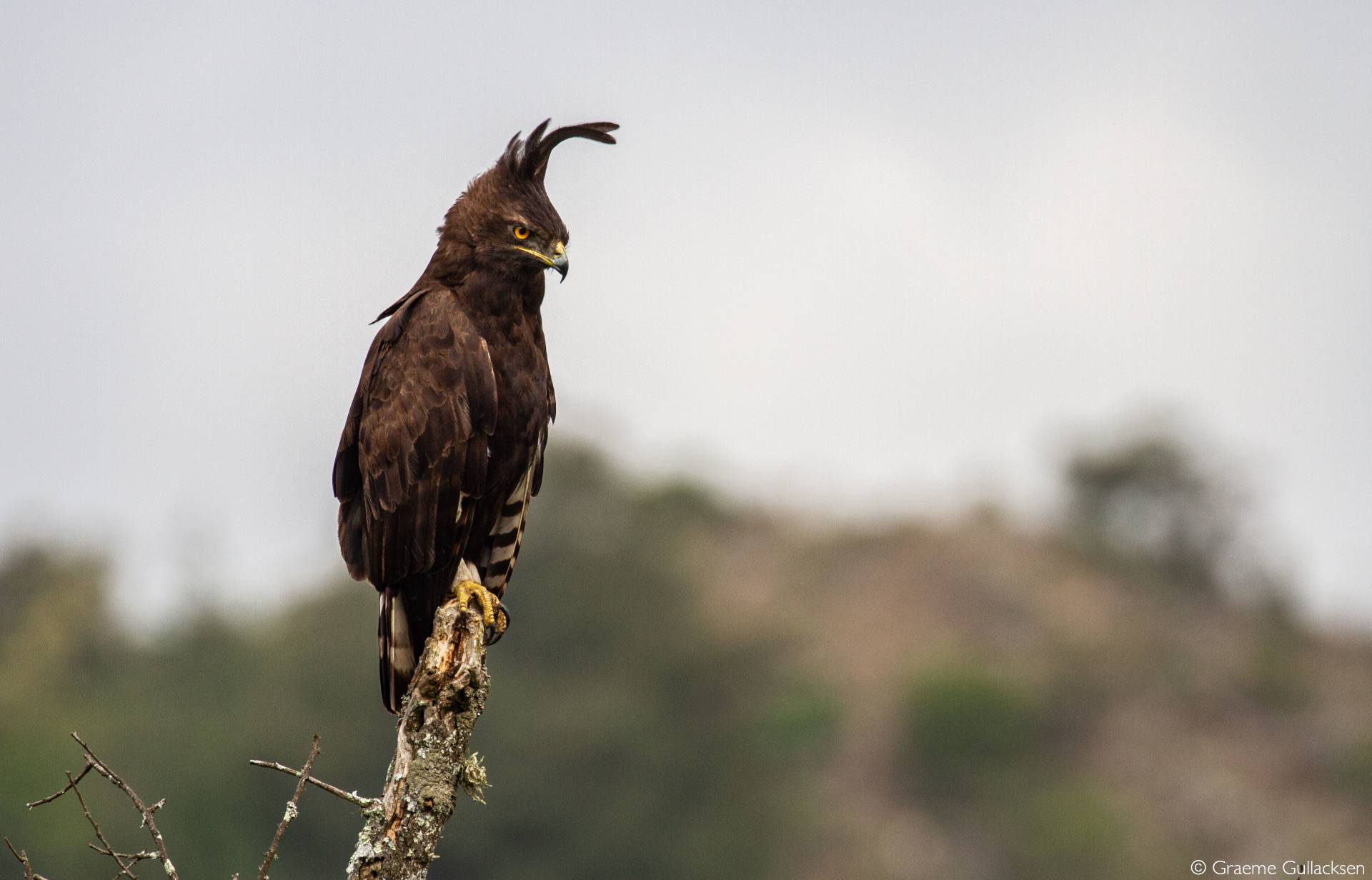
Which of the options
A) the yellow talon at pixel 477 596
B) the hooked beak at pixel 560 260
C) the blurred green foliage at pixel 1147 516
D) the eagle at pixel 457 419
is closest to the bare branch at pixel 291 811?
the yellow talon at pixel 477 596

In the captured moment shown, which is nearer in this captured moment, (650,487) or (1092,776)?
(1092,776)

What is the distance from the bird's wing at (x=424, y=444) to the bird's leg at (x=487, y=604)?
0.77ft

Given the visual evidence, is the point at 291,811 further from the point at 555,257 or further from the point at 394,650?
the point at 555,257

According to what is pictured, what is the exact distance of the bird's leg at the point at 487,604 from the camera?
7.88m

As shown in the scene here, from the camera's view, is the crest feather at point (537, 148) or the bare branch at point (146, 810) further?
the crest feather at point (537, 148)

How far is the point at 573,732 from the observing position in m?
50.4

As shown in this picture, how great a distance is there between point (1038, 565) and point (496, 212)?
58.9 metres

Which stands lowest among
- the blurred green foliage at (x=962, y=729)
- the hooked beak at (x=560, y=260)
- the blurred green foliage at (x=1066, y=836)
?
the hooked beak at (x=560, y=260)

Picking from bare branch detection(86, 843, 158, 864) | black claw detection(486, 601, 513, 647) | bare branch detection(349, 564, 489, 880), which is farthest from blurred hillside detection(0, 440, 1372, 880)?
bare branch detection(86, 843, 158, 864)

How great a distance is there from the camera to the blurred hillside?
4744 centimetres

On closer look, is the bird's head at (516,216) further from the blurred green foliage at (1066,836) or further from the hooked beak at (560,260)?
the blurred green foliage at (1066,836)

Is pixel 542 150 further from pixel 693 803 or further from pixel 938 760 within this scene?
pixel 938 760

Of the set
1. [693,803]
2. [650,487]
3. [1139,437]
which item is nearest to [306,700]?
[693,803]

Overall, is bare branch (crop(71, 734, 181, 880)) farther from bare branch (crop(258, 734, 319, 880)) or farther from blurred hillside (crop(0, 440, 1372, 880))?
blurred hillside (crop(0, 440, 1372, 880))
